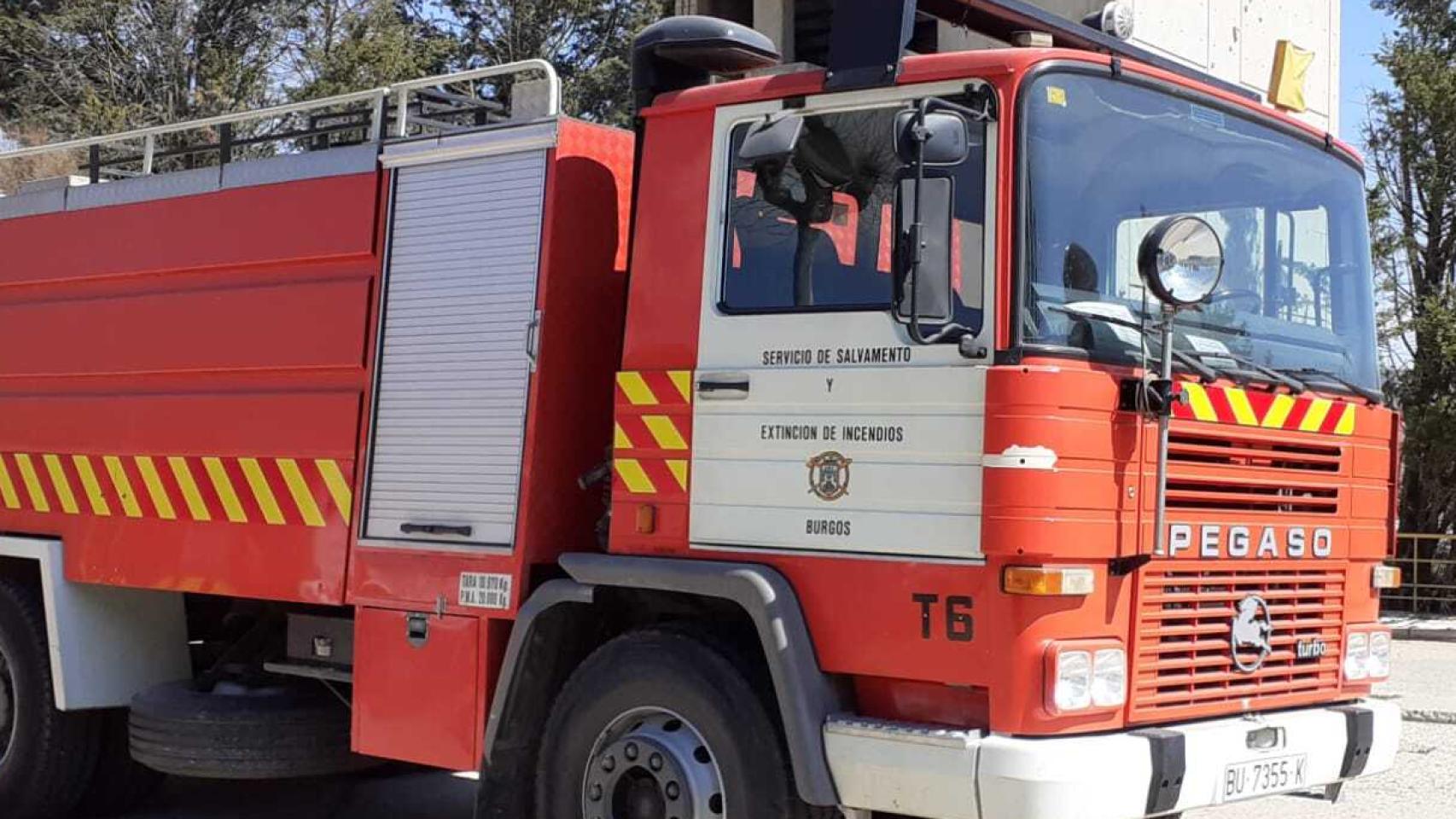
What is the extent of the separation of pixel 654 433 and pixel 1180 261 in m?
1.76

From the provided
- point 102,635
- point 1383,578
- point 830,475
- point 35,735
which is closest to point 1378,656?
point 1383,578

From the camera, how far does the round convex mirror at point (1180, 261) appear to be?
4.84 metres

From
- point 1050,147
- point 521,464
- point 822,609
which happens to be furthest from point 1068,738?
point 521,464

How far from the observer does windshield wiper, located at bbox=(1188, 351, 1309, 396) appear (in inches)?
206

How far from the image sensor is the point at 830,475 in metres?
5.16

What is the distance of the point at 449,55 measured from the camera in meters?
33.4

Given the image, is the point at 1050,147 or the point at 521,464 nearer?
the point at 1050,147

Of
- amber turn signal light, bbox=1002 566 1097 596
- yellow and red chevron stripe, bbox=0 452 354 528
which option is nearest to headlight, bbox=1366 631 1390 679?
amber turn signal light, bbox=1002 566 1097 596

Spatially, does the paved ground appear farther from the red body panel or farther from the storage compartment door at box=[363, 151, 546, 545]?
the storage compartment door at box=[363, 151, 546, 545]

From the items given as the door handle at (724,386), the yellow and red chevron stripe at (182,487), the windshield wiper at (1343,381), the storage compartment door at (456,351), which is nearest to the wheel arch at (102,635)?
the yellow and red chevron stripe at (182,487)

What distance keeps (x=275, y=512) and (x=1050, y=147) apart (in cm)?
341

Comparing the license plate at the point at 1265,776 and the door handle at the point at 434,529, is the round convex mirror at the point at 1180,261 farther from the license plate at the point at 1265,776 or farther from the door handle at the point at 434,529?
the door handle at the point at 434,529

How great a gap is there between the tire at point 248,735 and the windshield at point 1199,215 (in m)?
3.56

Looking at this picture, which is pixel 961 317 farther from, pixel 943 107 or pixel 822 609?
pixel 822 609
